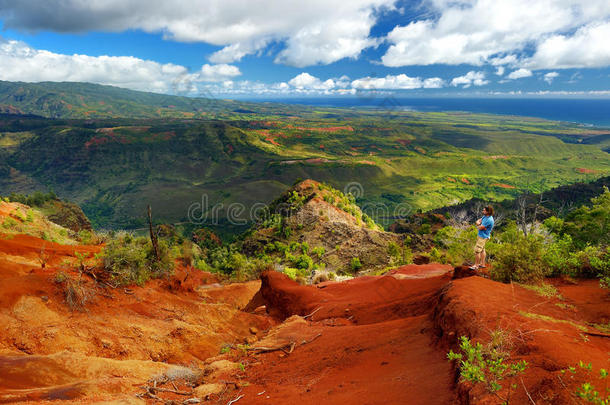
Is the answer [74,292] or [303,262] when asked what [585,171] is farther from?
[74,292]

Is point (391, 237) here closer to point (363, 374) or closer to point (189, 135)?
point (363, 374)

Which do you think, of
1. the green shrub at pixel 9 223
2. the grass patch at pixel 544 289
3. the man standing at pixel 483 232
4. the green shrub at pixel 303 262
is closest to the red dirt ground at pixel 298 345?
the grass patch at pixel 544 289

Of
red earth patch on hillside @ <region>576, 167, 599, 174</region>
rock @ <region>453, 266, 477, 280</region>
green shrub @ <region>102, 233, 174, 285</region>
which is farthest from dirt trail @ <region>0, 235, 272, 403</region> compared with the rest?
red earth patch on hillside @ <region>576, 167, 599, 174</region>

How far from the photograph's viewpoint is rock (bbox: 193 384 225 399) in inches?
281

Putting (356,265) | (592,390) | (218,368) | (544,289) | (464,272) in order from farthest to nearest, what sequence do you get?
(356,265), (464,272), (218,368), (544,289), (592,390)

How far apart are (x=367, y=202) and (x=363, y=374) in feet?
373

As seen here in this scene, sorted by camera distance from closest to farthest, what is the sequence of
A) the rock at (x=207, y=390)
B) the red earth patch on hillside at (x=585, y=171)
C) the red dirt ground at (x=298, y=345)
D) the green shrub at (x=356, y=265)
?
the red dirt ground at (x=298, y=345) → the rock at (x=207, y=390) → the green shrub at (x=356, y=265) → the red earth patch on hillside at (x=585, y=171)

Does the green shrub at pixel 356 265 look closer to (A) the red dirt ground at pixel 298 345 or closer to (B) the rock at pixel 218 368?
(A) the red dirt ground at pixel 298 345

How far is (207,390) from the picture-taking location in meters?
7.36

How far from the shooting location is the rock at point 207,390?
7150 millimetres

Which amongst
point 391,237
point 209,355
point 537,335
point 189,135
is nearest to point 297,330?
point 209,355

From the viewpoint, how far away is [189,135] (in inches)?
6944

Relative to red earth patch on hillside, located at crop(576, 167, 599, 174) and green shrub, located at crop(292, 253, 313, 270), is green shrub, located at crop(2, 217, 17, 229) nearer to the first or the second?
green shrub, located at crop(292, 253, 313, 270)

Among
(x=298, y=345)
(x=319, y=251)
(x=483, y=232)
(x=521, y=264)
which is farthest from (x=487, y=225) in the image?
(x=319, y=251)
